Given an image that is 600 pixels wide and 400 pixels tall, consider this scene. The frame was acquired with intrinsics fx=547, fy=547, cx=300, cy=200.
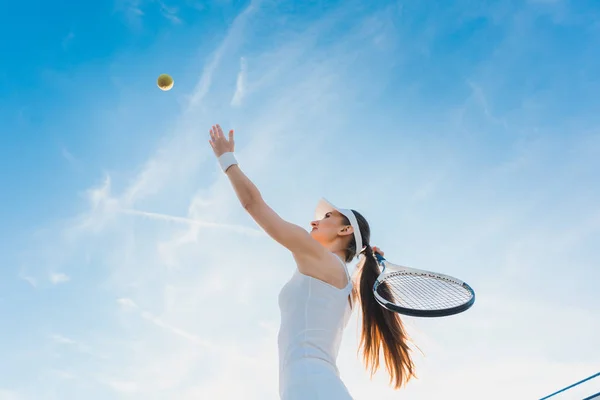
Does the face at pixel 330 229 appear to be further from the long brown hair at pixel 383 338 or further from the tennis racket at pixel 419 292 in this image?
the tennis racket at pixel 419 292

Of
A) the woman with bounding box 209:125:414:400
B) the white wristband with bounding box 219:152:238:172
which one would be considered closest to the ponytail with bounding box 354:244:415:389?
the woman with bounding box 209:125:414:400

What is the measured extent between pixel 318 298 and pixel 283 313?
260 mm

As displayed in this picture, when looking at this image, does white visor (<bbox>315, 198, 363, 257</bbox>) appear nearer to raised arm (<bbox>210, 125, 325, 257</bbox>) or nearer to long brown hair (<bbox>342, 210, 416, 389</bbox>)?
long brown hair (<bbox>342, 210, 416, 389</bbox>)

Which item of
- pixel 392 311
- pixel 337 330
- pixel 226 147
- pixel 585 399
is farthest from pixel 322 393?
pixel 585 399

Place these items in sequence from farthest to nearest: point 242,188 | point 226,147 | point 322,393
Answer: point 226,147, point 242,188, point 322,393

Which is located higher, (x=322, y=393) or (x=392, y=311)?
(x=392, y=311)

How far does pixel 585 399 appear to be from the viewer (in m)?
9.80

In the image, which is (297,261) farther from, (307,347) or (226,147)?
(226,147)

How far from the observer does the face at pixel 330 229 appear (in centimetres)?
449

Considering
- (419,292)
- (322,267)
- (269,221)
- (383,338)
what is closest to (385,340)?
(383,338)

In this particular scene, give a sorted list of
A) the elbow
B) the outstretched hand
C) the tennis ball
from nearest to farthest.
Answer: the elbow
the outstretched hand
the tennis ball

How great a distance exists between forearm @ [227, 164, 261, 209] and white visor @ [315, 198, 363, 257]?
1.17 m

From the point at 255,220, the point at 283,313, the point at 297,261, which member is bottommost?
the point at 283,313

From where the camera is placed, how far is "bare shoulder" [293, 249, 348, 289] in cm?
359
